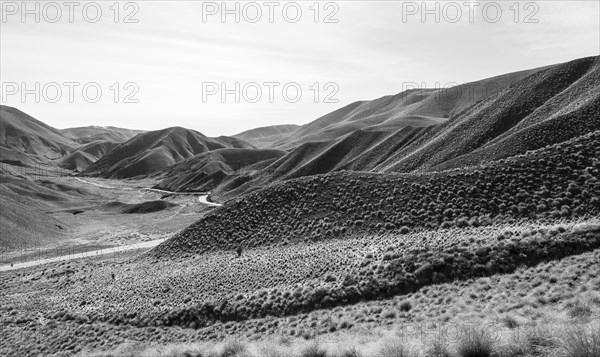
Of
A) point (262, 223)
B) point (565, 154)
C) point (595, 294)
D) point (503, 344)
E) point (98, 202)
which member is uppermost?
point (565, 154)

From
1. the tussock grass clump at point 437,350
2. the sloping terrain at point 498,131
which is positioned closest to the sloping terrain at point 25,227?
the sloping terrain at point 498,131

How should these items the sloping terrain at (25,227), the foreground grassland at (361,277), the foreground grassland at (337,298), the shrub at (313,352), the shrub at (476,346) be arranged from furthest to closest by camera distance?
the sloping terrain at (25,227)
the foreground grassland at (337,298)
the foreground grassland at (361,277)
the shrub at (313,352)
the shrub at (476,346)

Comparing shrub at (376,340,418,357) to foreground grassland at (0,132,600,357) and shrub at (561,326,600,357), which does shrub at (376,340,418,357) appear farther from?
shrub at (561,326,600,357)

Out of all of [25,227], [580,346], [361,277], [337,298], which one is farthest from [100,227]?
[580,346]

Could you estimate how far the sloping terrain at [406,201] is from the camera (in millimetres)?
28922

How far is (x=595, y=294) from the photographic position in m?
13.7

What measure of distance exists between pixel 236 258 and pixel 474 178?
70.8 ft

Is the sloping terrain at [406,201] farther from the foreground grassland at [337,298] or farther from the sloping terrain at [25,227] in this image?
the sloping terrain at [25,227]

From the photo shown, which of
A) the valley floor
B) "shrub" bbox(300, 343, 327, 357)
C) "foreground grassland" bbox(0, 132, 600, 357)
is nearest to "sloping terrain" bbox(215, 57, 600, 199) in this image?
"foreground grassland" bbox(0, 132, 600, 357)

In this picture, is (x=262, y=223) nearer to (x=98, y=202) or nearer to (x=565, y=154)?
(x=565, y=154)

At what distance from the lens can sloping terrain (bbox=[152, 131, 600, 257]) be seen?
94.9 feet

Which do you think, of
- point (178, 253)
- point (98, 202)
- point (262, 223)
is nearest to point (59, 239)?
point (178, 253)

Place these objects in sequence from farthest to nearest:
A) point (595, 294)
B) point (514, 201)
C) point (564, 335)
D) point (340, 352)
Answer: point (514, 201) → point (595, 294) → point (340, 352) → point (564, 335)

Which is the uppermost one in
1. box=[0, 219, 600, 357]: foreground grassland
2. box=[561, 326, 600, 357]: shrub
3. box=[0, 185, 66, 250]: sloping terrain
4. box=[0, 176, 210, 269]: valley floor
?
box=[561, 326, 600, 357]: shrub
